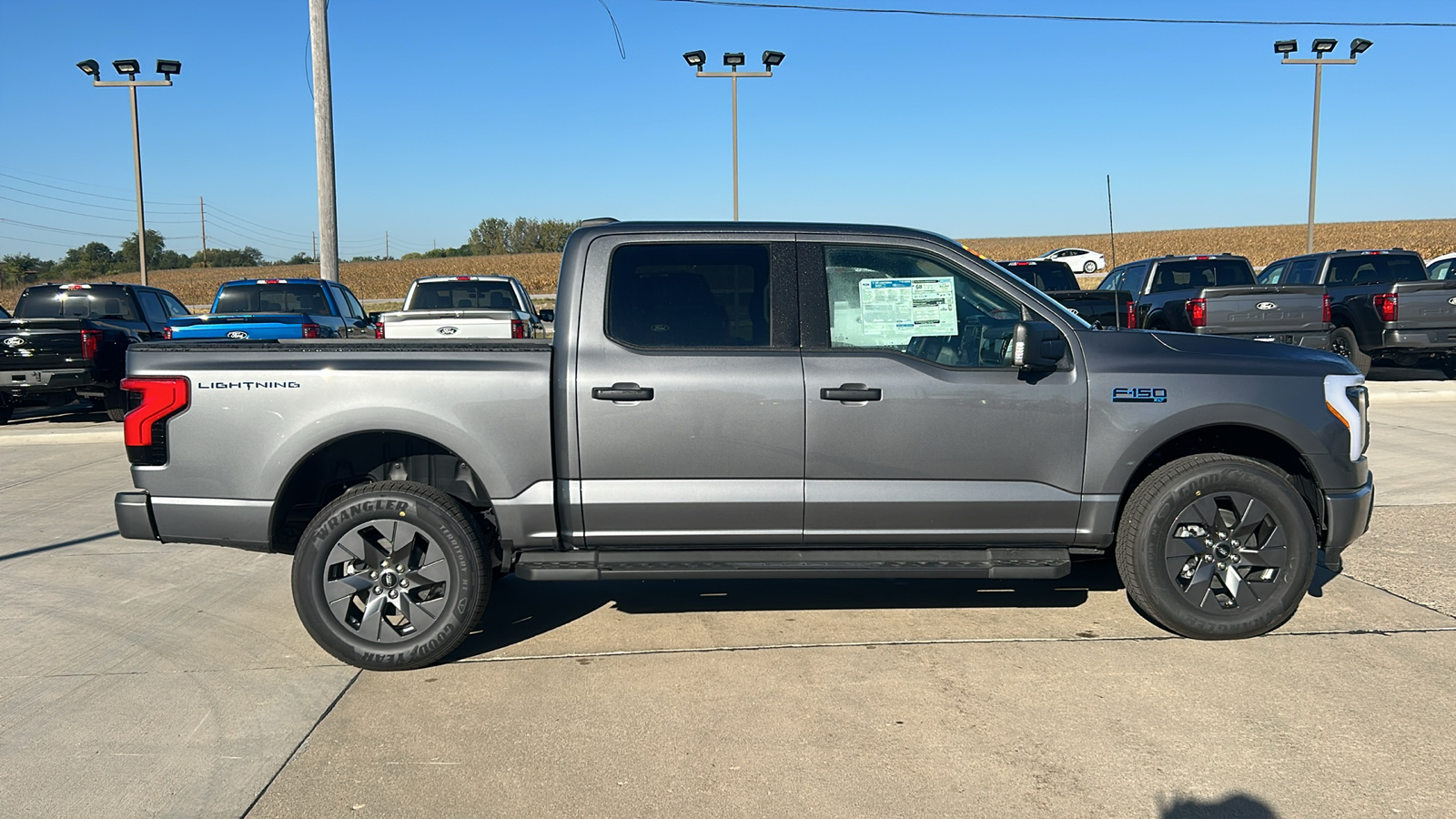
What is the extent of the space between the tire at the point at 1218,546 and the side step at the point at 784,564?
41 centimetres

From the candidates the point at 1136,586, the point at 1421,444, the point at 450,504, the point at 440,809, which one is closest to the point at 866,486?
the point at 1136,586

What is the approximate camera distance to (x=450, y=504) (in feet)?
14.9

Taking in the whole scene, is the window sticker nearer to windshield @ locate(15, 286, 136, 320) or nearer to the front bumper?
the front bumper

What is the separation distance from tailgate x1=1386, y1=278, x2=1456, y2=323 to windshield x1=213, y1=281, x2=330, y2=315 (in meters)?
14.6

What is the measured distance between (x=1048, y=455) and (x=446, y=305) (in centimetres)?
1190

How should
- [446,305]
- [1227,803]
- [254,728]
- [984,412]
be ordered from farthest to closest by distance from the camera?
[446,305]
[984,412]
[254,728]
[1227,803]

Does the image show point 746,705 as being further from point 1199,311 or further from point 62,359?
point 62,359

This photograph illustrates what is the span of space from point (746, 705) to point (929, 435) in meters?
1.41

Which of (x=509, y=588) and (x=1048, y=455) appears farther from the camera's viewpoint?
(x=509, y=588)

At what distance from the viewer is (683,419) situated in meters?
4.47

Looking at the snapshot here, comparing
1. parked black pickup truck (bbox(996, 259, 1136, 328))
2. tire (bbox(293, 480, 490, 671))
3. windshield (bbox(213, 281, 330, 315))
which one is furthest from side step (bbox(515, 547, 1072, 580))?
windshield (bbox(213, 281, 330, 315))

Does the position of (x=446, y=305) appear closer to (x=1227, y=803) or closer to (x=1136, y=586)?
(x=1136, y=586)

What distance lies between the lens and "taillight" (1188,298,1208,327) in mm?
12516

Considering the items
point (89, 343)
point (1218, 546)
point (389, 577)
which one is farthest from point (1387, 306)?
point (89, 343)
